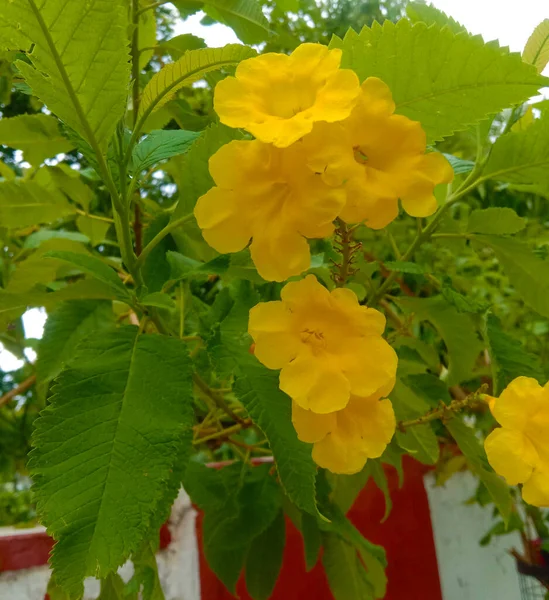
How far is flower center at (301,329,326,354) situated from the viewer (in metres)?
0.28

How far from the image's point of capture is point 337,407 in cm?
25

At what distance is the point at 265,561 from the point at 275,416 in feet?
1.02

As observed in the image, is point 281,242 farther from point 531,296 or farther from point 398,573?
point 398,573

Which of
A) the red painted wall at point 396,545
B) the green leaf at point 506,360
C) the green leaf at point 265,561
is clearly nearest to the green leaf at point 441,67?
the green leaf at point 506,360

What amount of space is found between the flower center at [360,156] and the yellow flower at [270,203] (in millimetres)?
32

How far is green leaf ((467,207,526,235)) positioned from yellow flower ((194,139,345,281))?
0.22 m

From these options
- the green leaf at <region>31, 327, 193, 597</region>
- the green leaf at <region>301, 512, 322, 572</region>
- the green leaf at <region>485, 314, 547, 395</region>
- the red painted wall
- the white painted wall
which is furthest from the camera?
the white painted wall

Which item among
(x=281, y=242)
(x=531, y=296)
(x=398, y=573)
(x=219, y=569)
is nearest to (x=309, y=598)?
(x=398, y=573)

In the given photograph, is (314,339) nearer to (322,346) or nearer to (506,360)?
(322,346)

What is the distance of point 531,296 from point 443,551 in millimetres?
581

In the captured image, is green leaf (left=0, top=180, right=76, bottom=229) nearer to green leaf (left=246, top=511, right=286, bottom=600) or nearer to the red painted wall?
green leaf (left=246, top=511, right=286, bottom=600)

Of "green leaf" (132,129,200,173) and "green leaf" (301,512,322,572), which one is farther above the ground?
"green leaf" (132,129,200,173)

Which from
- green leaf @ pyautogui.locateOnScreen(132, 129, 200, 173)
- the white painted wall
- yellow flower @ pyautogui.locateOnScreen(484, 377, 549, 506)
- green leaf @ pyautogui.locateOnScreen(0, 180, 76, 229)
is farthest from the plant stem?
the white painted wall

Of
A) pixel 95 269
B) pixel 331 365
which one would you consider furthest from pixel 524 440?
pixel 95 269
